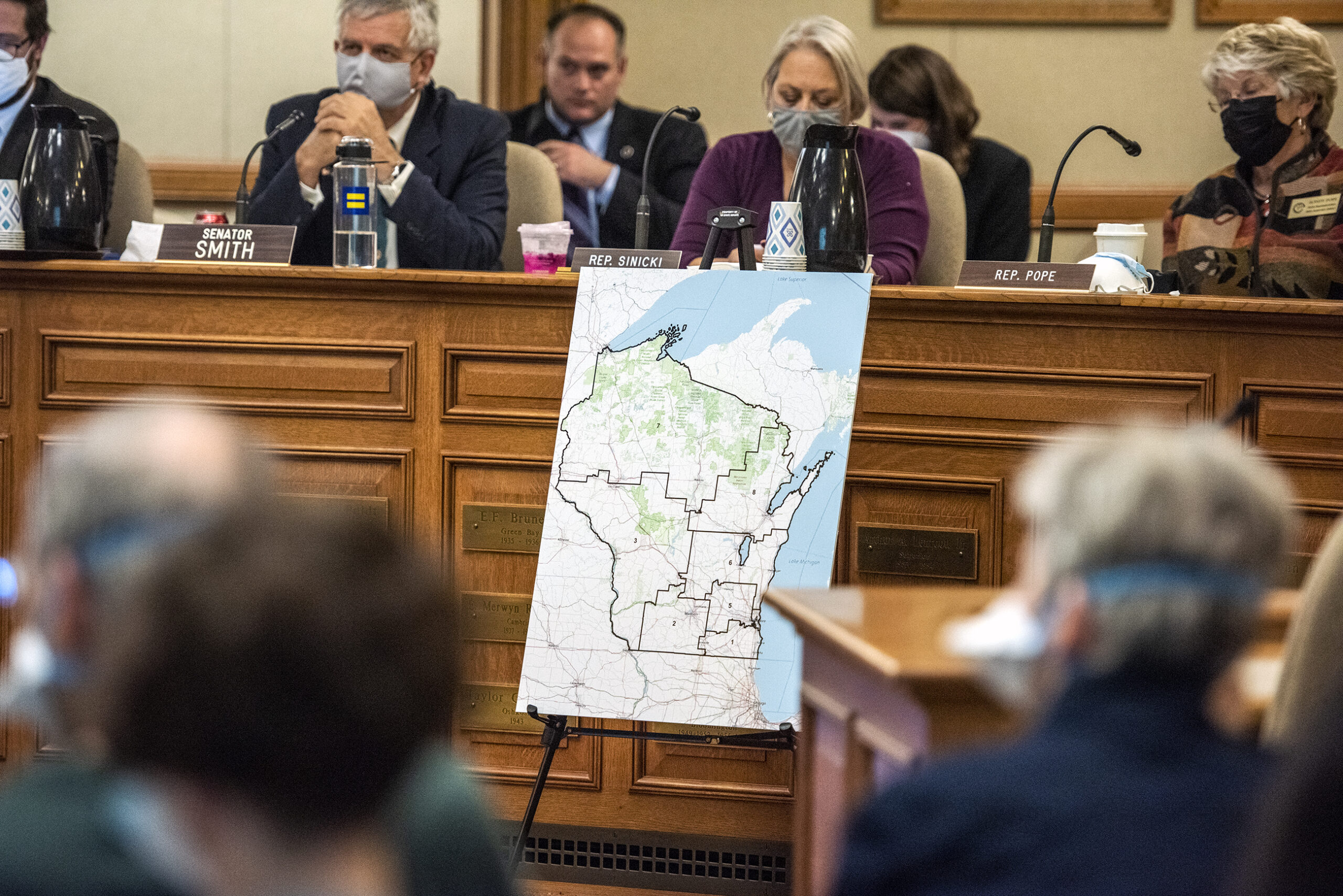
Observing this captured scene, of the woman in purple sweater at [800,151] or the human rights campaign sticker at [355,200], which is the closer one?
the human rights campaign sticker at [355,200]

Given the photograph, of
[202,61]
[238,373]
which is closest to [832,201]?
[238,373]

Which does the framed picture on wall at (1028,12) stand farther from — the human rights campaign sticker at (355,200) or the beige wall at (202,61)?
the human rights campaign sticker at (355,200)

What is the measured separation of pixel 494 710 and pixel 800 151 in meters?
1.40

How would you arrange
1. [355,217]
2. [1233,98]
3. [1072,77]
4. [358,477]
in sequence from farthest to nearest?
1. [1072,77]
2. [1233,98]
3. [355,217]
4. [358,477]

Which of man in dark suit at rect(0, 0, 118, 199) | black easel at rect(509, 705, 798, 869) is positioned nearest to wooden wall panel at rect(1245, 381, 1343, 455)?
black easel at rect(509, 705, 798, 869)

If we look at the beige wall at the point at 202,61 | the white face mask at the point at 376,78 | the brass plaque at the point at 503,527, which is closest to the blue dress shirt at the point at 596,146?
the beige wall at the point at 202,61

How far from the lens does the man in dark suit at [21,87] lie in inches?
143

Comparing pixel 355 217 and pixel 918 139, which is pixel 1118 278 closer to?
pixel 355 217

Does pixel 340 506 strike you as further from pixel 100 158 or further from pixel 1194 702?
pixel 100 158

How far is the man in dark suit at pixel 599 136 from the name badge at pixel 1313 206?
168 cm

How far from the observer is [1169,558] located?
1.06m

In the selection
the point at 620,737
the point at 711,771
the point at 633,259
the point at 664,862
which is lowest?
the point at 664,862

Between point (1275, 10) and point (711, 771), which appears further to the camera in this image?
point (1275, 10)

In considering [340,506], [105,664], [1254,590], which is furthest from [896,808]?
[105,664]
